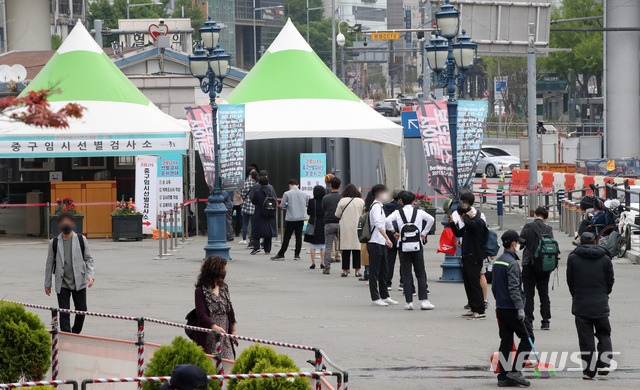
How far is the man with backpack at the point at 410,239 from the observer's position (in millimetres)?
14578

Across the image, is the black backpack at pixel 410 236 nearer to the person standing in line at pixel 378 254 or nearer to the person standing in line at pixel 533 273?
the person standing in line at pixel 378 254

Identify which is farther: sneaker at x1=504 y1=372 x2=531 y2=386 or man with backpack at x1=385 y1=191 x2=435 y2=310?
man with backpack at x1=385 y1=191 x2=435 y2=310

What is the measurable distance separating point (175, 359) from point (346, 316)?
259 inches

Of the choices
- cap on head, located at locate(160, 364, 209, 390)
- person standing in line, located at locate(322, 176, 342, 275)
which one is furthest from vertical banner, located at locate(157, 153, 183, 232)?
cap on head, located at locate(160, 364, 209, 390)

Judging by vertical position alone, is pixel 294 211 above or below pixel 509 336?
above

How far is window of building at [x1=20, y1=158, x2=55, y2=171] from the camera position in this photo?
29.1m

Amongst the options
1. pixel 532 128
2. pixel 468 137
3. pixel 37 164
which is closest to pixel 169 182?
pixel 37 164

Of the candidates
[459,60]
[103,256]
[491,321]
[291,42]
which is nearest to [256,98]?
[291,42]

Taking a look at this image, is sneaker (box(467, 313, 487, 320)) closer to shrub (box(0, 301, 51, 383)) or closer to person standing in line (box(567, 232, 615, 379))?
person standing in line (box(567, 232, 615, 379))

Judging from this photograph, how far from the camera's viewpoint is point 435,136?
18.9m

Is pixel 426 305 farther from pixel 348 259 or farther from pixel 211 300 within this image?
pixel 211 300

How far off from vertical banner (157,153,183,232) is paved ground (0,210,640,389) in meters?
3.98

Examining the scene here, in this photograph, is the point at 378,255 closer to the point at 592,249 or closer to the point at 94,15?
the point at 592,249

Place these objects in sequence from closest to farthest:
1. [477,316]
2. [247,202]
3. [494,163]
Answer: [477,316]
[247,202]
[494,163]
